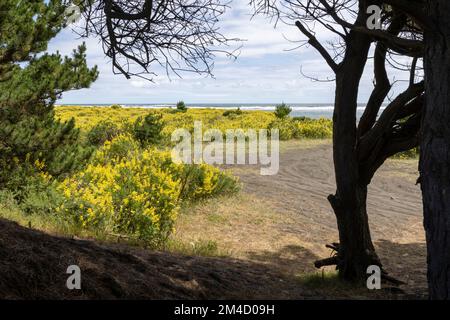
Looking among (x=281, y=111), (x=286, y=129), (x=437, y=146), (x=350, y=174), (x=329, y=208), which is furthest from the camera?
(x=281, y=111)

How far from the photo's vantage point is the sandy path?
7.58 meters

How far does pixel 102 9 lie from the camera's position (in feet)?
18.6

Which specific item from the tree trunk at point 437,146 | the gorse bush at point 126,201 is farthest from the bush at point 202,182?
the tree trunk at point 437,146

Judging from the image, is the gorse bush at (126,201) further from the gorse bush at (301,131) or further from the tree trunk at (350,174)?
the gorse bush at (301,131)

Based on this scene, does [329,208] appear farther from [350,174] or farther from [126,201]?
[350,174]

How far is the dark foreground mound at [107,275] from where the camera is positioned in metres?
3.46

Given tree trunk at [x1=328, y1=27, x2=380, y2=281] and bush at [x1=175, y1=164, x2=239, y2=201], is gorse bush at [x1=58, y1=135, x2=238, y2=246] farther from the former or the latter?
tree trunk at [x1=328, y1=27, x2=380, y2=281]

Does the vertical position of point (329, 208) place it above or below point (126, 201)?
below

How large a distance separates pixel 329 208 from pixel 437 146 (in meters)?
6.98

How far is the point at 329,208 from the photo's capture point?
10273 mm

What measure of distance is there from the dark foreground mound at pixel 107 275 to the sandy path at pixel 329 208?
2.38 meters

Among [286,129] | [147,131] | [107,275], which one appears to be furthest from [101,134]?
[107,275]

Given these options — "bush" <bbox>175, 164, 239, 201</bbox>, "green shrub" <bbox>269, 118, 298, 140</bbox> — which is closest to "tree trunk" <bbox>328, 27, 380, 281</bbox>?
"bush" <bbox>175, 164, 239, 201</bbox>
